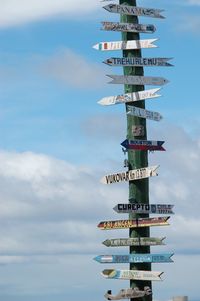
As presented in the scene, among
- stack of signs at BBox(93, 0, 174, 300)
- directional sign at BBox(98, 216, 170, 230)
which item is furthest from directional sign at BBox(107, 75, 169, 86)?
directional sign at BBox(98, 216, 170, 230)

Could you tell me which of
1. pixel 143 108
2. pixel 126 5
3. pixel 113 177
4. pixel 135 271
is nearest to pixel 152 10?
pixel 126 5

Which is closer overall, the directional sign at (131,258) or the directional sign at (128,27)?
the directional sign at (131,258)

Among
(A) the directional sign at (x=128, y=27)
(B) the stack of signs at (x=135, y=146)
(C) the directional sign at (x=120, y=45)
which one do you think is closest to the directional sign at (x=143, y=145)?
(B) the stack of signs at (x=135, y=146)

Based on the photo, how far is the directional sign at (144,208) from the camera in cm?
2750

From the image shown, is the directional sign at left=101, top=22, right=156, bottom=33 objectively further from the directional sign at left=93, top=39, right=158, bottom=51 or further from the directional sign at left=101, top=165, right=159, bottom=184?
the directional sign at left=101, top=165, right=159, bottom=184

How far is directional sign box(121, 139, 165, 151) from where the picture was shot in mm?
27844

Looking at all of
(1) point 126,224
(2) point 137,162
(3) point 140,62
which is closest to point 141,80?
(3) point 140,62

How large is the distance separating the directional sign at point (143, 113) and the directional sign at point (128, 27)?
2.38m

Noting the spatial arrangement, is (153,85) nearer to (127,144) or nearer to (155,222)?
(127,144)

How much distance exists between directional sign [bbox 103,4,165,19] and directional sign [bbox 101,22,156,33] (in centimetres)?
32

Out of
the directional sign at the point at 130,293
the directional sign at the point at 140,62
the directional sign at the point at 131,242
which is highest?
the directional sign at the point at 140,62

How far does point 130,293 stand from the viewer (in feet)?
90.3

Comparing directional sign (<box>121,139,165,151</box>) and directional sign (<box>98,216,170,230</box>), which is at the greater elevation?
directional sign (<box>121,139,165,151</box>)

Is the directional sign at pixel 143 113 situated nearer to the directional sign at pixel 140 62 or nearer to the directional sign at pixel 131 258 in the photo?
the directional sign at pixel 140 62
